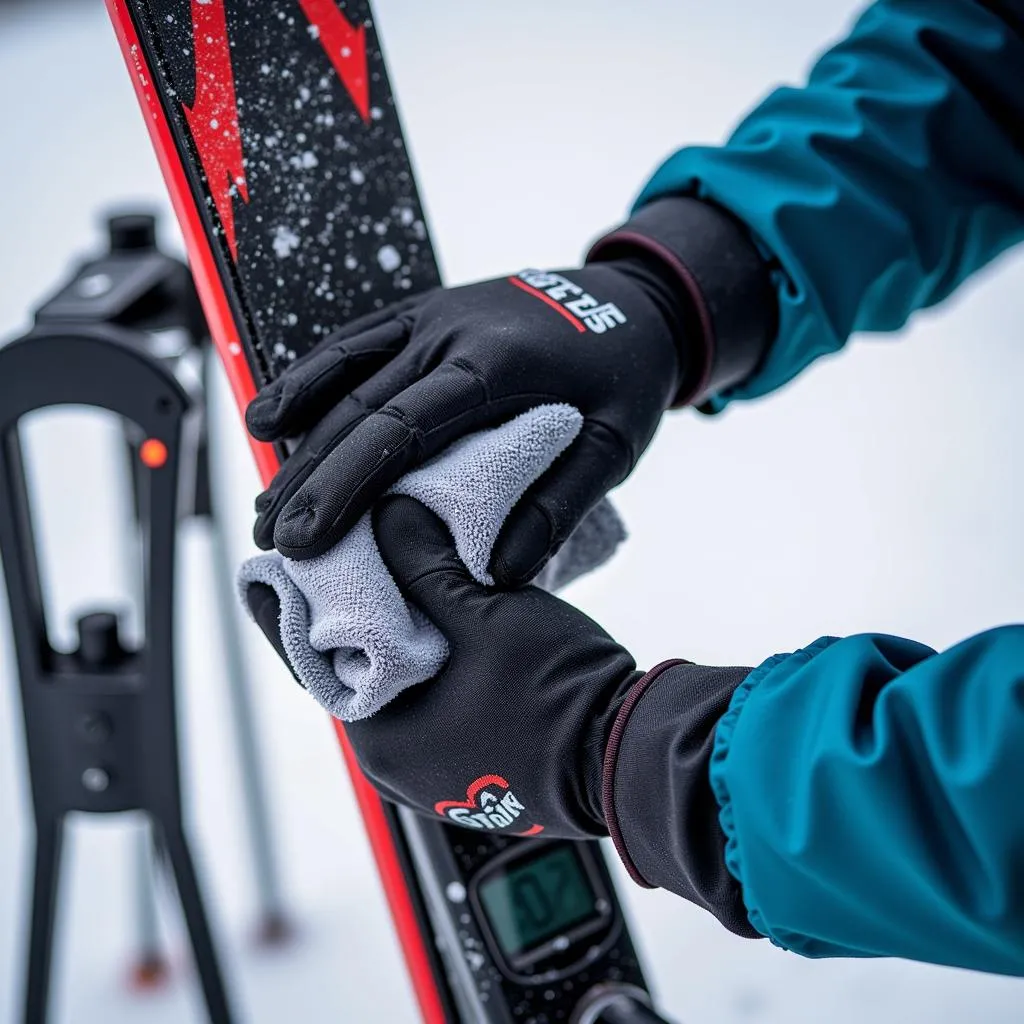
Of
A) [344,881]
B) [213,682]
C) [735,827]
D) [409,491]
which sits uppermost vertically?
[409,491]

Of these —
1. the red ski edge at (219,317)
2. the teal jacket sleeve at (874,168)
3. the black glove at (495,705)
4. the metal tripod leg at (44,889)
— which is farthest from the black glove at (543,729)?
the metal tripod leg at (44,889)

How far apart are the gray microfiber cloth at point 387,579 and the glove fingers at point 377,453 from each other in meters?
0.01

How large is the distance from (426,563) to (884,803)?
282 millimetres

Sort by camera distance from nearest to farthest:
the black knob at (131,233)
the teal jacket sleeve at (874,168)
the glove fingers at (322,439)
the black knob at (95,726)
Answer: the glove fingers at (322,439), the teal jacket sleeve at (874,168), the black knob at (95,726), the black knob at (131,233)

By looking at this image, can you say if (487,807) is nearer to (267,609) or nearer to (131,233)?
(267,609)

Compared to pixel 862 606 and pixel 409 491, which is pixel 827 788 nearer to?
pixel 409 491

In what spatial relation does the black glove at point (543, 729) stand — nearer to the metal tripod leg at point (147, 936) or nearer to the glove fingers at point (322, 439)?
the glove fingers at point (322, 439)

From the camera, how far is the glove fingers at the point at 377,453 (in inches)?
27.1

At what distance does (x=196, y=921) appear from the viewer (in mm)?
1131

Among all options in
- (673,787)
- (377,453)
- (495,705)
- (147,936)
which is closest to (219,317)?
(377,453)

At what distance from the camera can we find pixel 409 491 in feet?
2.35

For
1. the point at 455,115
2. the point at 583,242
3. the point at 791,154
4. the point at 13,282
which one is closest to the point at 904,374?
the point at 583,242

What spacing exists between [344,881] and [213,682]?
397 millimetres

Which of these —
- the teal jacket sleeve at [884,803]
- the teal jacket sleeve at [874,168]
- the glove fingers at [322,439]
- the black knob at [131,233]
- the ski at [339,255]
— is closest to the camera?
the teal jacket sleeve at [884,803]
